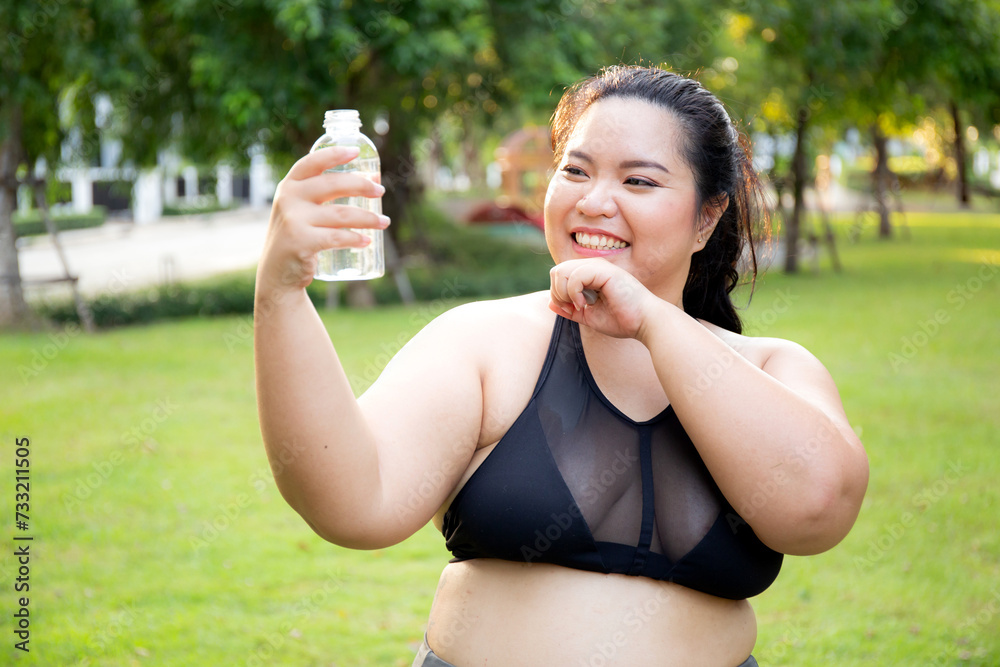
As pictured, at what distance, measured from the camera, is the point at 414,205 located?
70.5 feet

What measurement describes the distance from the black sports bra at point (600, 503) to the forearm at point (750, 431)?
0.42 ft

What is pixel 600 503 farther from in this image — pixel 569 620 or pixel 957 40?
pixel 957 40

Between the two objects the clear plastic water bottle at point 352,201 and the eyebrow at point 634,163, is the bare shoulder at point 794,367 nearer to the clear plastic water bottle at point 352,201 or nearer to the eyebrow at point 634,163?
the eyebrow at point 634,163

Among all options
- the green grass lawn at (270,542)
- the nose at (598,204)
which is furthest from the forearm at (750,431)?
the green grass lawn at (270,542)

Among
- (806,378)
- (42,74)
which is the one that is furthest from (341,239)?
(42,74)

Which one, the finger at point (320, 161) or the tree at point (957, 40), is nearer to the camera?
the finger at point (320, 161)

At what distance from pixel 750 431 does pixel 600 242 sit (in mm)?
475

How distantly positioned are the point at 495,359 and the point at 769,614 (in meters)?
3.72

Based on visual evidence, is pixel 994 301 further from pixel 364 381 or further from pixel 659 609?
pixel 659 609

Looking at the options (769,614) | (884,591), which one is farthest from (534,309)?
(884,591)

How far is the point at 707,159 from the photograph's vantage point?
1990mm

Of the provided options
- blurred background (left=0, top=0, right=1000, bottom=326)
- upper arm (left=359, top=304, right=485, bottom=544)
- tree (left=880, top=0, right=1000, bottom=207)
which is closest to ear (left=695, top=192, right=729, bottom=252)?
upper arm (left=359, top=304, right=485, bottom=544)

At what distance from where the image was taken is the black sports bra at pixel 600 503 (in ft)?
5.67

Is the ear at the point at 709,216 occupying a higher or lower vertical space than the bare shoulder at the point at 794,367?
higher
